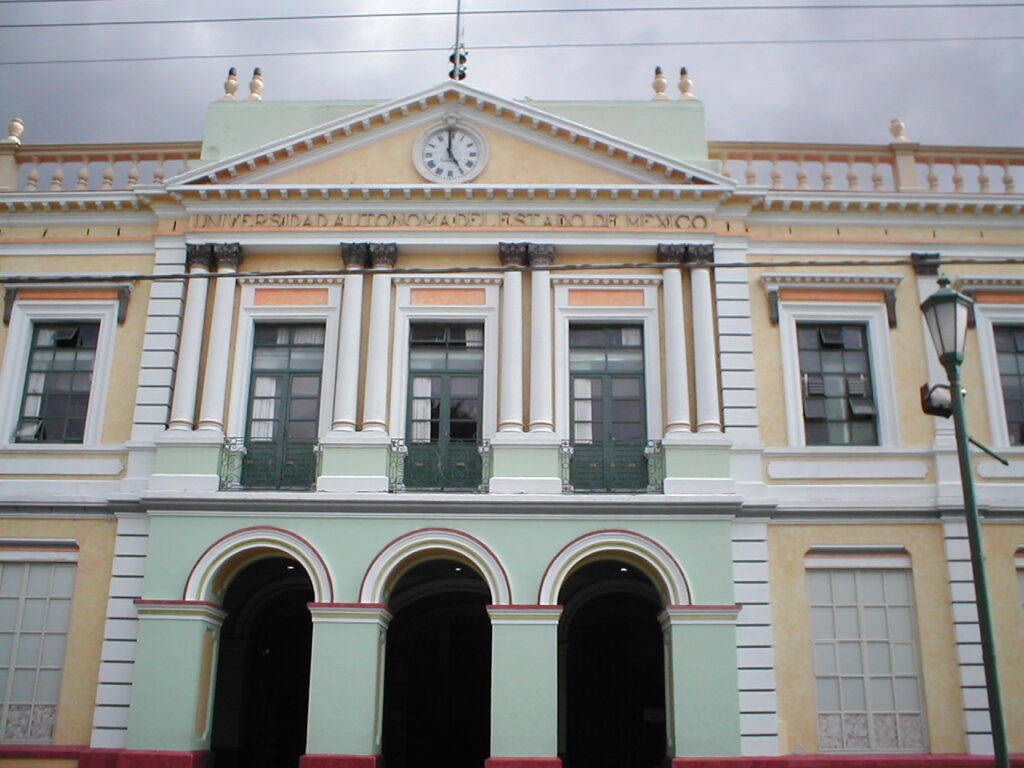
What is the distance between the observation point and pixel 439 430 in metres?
17.3

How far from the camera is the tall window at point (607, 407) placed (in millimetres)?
16734

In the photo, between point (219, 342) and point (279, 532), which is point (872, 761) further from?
point (219, 342)

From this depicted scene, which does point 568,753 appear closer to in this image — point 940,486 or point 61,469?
point 940,486

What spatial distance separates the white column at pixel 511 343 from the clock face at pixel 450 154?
5.07 ft

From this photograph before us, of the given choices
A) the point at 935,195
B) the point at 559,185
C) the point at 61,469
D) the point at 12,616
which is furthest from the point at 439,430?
the point at 935,195

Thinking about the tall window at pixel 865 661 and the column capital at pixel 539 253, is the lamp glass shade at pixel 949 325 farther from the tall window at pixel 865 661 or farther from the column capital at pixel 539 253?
the column capital at pixel 539 253

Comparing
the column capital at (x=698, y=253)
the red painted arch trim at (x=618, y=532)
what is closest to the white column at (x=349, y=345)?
the red painted arch trim at (x=618, y=532)

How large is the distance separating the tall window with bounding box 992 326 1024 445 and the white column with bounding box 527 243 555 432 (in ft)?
24.7

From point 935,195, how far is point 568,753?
11.5 metres

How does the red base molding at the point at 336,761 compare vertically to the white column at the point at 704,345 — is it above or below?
below

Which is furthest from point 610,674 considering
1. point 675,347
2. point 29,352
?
point 29,352

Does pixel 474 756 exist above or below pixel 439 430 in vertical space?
below

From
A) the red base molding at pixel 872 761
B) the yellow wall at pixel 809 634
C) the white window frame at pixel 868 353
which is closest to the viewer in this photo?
the red base molding at pixel 872 761

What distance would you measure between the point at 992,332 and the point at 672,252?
556 cm
